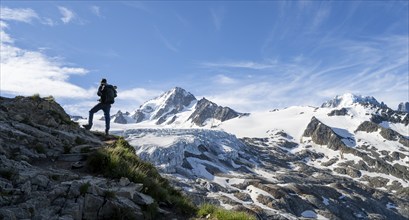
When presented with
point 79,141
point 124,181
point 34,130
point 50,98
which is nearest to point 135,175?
point 124,181

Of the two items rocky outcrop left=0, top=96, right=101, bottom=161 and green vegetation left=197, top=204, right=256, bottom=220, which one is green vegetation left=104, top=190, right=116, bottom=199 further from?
rocky outcrop left=0, top=96, right=101, bottom=161

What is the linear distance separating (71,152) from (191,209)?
599 centimetres

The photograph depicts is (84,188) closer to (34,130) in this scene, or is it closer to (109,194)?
(109,194)

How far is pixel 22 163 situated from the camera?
1405cm

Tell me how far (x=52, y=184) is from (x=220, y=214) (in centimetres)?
529

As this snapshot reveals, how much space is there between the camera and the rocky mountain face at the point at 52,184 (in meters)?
11.5

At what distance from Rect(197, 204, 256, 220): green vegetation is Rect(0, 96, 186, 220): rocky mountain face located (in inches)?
50.5

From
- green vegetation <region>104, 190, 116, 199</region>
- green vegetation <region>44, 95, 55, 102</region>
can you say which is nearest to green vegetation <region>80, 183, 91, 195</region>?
green vegetation <region>104, 190, 116, 199</region>

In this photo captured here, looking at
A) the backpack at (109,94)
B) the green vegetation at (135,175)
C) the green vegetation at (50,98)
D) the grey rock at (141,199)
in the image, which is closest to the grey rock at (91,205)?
the grey rock at (141,199)

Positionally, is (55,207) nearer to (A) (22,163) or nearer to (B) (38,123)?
(A) (22,163)

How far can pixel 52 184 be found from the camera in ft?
41.7

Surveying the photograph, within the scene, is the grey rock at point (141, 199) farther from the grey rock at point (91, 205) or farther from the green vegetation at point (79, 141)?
the green vegetation at point (79, 141)

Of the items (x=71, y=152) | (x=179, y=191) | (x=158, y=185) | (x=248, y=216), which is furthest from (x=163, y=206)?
(x=71, y=152)

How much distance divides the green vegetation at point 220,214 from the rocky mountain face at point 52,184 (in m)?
1.28
